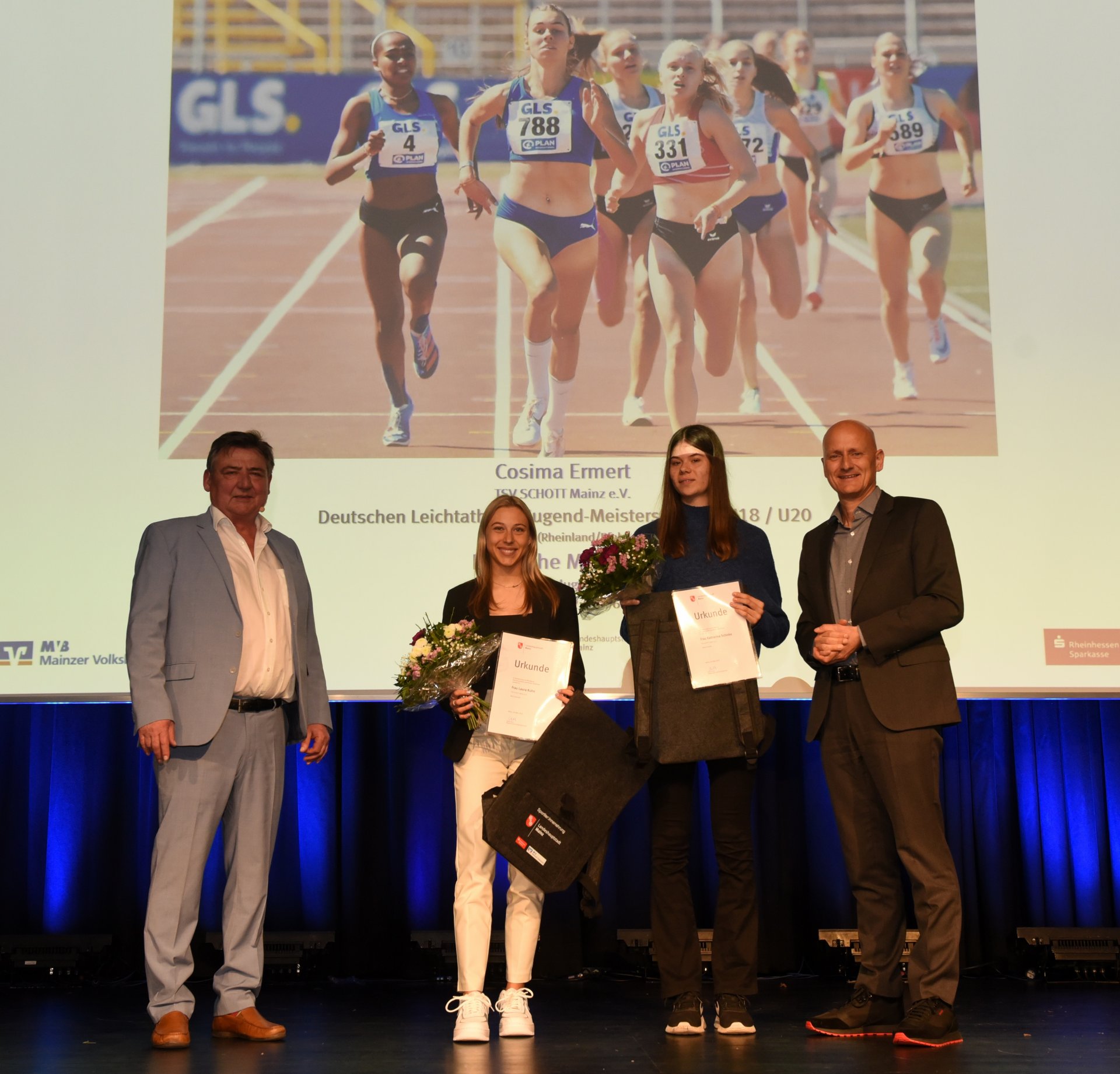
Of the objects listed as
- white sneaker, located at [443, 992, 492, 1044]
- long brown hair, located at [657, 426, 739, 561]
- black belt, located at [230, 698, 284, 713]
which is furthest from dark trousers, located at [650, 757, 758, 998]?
black belt, located at [230, 698, 284, 713]

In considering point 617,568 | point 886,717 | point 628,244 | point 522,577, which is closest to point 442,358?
point 628,244

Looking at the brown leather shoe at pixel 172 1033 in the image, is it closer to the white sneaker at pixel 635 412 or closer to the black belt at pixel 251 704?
the black belt at pixel 251 704

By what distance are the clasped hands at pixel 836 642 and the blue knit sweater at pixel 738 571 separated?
0.17m

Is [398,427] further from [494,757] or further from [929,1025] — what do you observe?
[929,1025]

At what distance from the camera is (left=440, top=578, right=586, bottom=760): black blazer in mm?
3285

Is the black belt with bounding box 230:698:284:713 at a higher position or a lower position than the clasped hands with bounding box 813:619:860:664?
lower

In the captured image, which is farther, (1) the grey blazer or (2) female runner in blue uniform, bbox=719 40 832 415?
(2) female runner in blue uniform, bbox=719 40 832 415

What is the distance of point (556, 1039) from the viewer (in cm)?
313

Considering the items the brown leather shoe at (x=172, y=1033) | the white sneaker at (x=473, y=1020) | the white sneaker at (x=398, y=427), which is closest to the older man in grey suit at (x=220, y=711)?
the brown leather shoe at (x=172, y=1033)

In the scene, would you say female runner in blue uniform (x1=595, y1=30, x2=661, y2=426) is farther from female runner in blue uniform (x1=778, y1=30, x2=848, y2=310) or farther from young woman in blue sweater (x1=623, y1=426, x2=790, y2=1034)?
young woman in blue sweater (x1=623, y1=426, x2=790, y2=1034)

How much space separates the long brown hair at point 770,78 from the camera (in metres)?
4.36

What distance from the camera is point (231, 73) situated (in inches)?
173

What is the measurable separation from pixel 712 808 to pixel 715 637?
47 centimetres

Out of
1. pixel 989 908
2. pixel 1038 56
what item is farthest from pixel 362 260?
pixel 989 908
